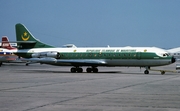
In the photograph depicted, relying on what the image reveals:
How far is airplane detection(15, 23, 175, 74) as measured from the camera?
4150cm

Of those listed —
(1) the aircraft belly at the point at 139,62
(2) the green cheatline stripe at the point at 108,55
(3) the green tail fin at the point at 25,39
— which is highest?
(3) the green tail fin at the point at 25,39

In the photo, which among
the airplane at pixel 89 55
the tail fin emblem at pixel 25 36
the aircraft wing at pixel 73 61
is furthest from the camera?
the tail fin emblem at pixel 25 36

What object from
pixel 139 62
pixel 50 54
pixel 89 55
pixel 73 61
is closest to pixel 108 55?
pixel 89 55

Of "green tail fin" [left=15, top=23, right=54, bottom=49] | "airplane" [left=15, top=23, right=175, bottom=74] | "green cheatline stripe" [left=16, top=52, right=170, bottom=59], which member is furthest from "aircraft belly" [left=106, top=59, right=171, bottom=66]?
"green tail fin" [left=15, top=23, right=54, bottom=49]

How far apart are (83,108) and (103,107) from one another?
2.29ft

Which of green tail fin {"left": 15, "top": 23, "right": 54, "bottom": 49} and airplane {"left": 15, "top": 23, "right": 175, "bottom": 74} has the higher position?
green tail fin {"left": 15, "top": 23, "right": 54, "bottom": 49}

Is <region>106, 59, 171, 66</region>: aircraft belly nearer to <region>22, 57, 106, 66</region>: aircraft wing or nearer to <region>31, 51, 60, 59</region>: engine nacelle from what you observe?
<region>22, 57, 106, 66</region>: aircraft wing

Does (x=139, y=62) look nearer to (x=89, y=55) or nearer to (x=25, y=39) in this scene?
(x=89, y=55)

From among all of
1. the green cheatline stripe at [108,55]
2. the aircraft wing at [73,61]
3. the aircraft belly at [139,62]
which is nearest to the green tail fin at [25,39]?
the aircraft wing at [73,61]

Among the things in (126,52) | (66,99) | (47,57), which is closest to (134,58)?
(126,52)

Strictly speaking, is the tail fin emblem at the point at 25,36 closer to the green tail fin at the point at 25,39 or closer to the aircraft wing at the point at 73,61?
the green tail fin at the point at 25,39

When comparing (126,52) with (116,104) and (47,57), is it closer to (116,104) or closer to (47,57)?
(47,57)

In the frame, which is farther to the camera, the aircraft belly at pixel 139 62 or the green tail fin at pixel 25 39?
the green tail fin at pixel 25 39

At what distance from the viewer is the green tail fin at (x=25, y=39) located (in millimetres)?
49969
